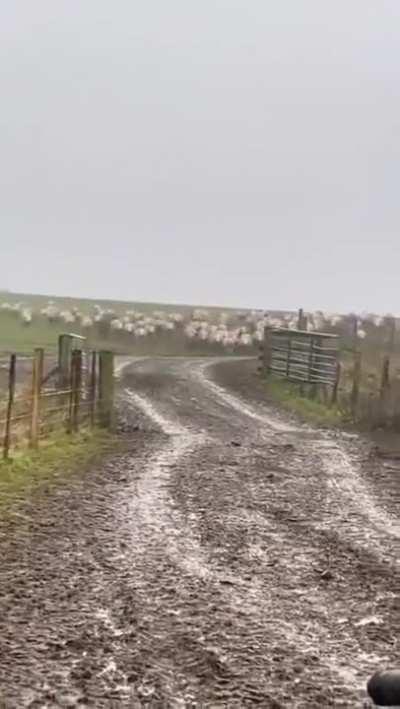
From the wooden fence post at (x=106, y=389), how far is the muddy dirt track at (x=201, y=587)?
14.4ft

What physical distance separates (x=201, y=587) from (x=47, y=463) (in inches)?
248

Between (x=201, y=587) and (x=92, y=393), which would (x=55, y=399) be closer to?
(x=92, y=393)

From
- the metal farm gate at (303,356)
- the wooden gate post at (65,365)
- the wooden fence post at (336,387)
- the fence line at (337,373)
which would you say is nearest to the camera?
the wooden gate post at (65,365)

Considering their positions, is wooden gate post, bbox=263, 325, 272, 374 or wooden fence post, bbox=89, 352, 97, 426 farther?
wooden gate post, bbox=263, 325, 272, 374

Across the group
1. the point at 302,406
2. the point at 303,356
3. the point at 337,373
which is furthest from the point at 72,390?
the point at 303,356

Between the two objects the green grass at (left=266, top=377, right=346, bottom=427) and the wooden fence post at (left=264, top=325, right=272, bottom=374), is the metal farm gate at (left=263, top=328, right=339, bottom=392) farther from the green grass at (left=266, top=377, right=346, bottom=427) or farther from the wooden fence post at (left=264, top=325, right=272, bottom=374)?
the green grass at (left=266, top=377, right=346, bottom=427)

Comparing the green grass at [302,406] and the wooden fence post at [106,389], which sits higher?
the wooden fence post at [106,389]

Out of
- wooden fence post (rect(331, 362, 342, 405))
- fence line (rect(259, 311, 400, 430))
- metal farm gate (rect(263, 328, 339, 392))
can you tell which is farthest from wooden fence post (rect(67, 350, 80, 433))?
metal farm gate (rect(263, 328, 339, 392))

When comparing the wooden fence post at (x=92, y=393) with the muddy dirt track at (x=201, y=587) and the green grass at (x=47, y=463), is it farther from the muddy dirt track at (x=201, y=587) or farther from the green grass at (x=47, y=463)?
the muddy dirt track at (x=201, y=587)

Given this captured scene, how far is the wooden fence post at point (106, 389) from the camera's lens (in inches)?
687

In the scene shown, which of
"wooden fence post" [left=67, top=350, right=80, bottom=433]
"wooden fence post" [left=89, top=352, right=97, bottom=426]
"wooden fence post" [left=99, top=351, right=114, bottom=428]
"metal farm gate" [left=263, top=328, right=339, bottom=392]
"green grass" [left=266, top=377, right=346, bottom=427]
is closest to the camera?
"wooden fence post" [left=67, top=350, right=80, bottom=433]

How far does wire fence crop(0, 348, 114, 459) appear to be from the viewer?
1313cm

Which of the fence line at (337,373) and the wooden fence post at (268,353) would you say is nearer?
the fence line at (337,373)

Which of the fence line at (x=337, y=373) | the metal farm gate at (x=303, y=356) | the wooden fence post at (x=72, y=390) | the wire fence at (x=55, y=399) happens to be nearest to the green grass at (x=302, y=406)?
the fence line at (x=337, y=373)
